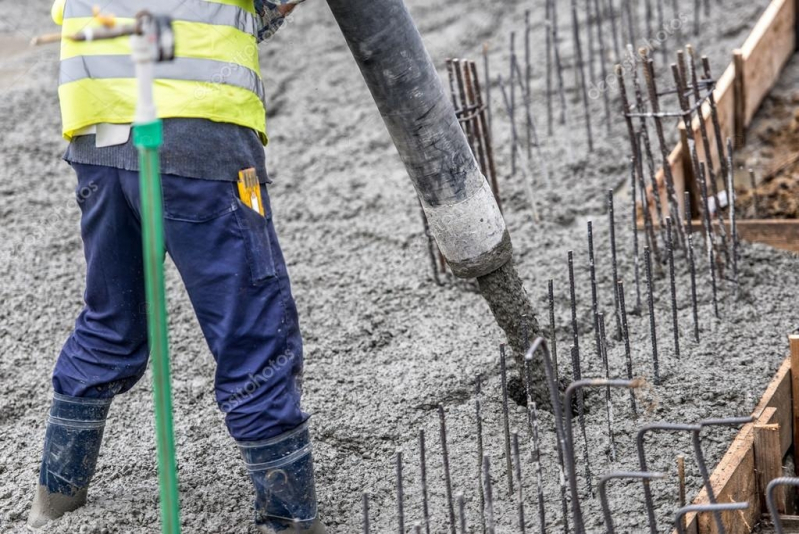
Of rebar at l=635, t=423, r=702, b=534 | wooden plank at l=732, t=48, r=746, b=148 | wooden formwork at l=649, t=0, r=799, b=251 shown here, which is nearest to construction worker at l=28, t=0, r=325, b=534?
rebar at l=635, t=423, r=702, b=534

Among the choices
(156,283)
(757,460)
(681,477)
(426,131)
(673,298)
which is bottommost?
(757,460)

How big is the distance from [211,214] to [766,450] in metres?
1.64

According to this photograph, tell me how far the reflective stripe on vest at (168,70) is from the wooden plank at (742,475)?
1.57 metres

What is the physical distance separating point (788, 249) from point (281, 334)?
2387mm

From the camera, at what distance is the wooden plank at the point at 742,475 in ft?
8.30

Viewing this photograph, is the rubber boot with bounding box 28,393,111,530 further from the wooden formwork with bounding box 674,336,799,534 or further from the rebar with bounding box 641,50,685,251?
the rebar with bounding box 641,50,685,251

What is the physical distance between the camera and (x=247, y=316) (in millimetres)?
2369

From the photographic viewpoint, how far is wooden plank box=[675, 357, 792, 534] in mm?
2529

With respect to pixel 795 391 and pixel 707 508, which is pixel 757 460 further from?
pixel 707 508

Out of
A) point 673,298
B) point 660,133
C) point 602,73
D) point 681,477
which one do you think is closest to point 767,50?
point 602,73

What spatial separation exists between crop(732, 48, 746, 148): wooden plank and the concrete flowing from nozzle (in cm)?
246

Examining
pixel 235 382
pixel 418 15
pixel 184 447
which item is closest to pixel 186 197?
pixel 235 382

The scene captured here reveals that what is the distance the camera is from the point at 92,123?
2.35 m

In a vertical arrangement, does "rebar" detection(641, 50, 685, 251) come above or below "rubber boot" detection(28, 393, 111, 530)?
above
